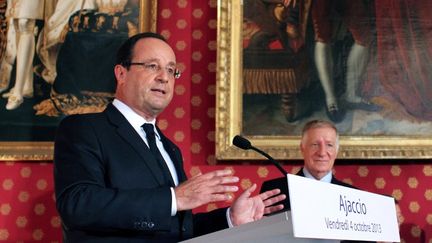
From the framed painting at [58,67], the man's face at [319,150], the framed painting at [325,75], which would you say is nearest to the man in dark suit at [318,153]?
the man's face at [319,150]

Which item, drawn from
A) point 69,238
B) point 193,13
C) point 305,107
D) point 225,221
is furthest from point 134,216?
point 193,13

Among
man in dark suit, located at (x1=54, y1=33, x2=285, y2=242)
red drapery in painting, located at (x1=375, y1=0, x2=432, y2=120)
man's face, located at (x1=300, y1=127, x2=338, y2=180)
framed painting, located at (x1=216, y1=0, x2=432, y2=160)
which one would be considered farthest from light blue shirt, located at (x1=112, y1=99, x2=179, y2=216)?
red drapery in painting, located at (x1=375, y1=0, x2=432, y2=120)

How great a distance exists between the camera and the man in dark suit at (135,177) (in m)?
2.12

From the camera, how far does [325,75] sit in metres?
4.34

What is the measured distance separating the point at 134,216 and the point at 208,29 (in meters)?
2.62

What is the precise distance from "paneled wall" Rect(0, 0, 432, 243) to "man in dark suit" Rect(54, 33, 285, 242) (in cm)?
165

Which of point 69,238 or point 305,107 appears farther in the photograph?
point 305,107

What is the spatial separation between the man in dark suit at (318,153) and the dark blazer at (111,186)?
1373mm

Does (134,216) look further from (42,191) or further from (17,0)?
(17,0)

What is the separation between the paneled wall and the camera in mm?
4238

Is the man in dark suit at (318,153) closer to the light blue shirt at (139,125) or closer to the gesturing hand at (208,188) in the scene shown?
the light blue shirt at (139,125)

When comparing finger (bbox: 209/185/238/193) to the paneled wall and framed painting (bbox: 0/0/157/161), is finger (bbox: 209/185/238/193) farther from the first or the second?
framed painting (bbox: 0/0/157/161)

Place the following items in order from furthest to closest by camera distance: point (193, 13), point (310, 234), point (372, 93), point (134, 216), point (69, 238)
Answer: point (193, 13)
point (372, 93)
point (69, 238)
point (134, 216)
point (310, 234)

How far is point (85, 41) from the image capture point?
14.8ft
